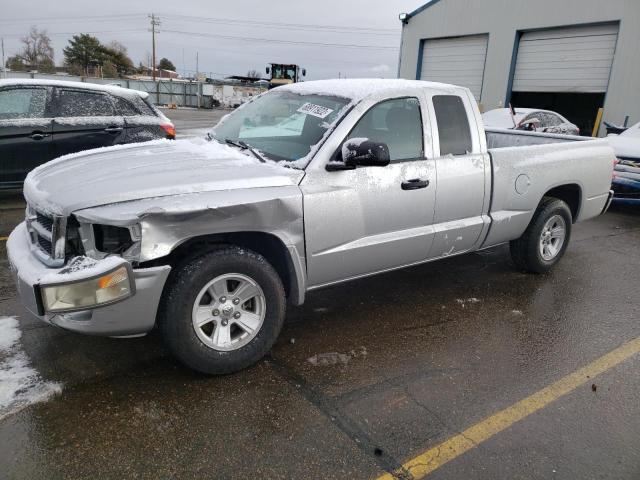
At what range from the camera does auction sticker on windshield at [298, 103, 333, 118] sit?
3732mm

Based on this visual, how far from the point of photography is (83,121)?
6918 millimetres

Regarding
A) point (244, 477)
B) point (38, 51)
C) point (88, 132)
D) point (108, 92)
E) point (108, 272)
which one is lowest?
point (244, 477)

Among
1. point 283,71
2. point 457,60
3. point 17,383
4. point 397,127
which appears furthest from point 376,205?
point 283,71

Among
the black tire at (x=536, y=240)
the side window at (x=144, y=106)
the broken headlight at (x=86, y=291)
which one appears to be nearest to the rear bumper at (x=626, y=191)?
the black tire at (x=536, y=240)

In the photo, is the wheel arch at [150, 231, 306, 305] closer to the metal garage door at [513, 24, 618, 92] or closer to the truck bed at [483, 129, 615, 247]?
the truck bed at [483, 129, 615, 247]

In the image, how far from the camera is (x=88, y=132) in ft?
22.7

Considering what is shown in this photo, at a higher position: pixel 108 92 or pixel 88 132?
pixel 108 92

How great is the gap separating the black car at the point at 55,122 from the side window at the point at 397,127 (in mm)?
4564

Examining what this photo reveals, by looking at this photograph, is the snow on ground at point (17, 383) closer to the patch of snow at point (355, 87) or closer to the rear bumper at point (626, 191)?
the patch of snow at point (355, 87)

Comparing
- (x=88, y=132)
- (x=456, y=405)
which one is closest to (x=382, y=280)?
(x=456, y=405)

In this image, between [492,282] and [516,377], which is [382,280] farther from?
[516,377]

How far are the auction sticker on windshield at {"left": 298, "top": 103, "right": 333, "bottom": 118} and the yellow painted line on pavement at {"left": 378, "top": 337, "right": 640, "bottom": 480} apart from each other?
2293mm

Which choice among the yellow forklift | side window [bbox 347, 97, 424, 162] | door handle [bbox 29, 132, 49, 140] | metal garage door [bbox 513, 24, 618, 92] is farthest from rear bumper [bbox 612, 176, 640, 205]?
the yellow forklift

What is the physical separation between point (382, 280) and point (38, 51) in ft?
329
